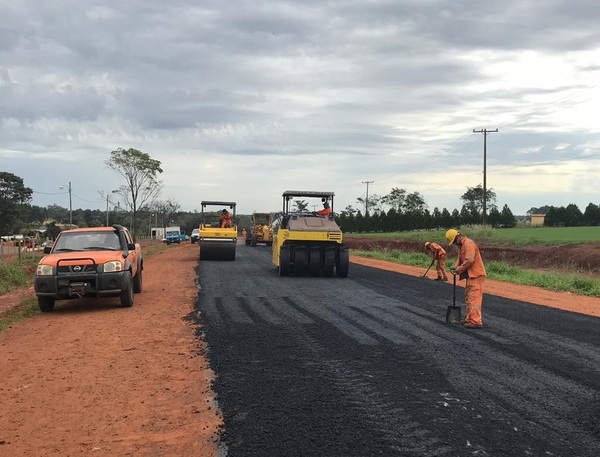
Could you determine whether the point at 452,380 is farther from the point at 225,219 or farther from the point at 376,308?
the point at 225,219

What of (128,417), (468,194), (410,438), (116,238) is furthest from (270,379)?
(468,194)

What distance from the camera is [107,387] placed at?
21.9 ft

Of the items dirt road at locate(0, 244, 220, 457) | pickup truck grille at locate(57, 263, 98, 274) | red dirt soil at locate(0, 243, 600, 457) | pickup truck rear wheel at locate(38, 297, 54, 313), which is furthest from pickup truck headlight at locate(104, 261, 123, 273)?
pickup truck rear wheel at locate(38, 297, 54, 313)

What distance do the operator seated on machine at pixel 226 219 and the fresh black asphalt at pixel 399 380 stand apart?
14867mm

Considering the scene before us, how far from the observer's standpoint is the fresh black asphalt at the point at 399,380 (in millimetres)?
→ 4926

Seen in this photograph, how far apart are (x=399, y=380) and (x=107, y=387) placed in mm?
3282

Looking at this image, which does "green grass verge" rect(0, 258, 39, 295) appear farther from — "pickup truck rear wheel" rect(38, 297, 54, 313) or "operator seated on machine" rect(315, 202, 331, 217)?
"operator seated on machine" rect(315, 202, 331, 217)

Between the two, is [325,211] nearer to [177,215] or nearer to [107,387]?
[107,387]

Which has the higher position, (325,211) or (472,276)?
(325,211)

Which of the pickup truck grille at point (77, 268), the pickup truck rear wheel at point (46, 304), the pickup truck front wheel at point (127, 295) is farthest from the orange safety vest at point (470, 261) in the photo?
the pickup truck rear wheel at point (46, 304)

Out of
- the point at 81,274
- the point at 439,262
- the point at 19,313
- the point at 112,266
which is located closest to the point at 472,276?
the point at 112,266

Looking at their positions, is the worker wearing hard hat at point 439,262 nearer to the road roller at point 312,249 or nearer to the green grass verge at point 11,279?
the road roller at point 312,249

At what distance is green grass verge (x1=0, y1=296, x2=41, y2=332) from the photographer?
38.5 feet

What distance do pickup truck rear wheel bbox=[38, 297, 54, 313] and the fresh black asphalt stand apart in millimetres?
3282
